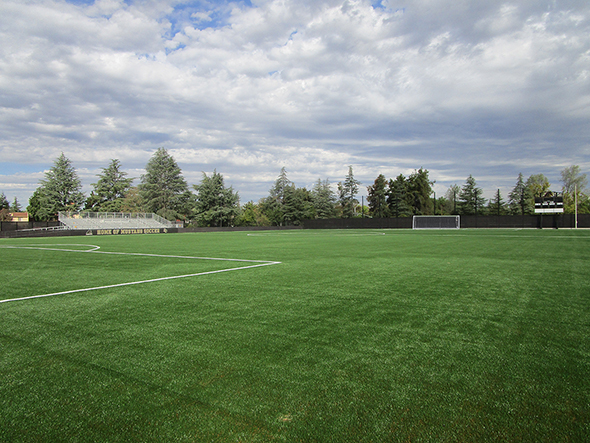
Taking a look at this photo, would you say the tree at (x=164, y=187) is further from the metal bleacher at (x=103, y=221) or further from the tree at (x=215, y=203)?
the metal bleacher at (x=103, y=221)

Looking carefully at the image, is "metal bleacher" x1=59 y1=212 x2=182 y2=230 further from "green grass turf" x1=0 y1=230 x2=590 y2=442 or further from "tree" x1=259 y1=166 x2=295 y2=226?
"green grass turf" x1=0 y1=230 x2=590 y2=442

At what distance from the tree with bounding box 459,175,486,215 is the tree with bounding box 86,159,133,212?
55.6 meters

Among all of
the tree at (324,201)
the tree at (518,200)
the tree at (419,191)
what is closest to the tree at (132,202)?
the tree at (324,201)

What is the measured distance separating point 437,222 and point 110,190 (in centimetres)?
5060

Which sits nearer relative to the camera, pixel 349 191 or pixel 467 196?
pixel 467 196

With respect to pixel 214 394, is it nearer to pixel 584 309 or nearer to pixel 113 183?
pixel 584 309

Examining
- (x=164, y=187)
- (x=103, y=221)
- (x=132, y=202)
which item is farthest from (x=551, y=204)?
(x=132, y=202)

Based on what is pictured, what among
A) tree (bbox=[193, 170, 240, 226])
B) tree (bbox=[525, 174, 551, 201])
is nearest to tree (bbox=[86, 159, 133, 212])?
tree (bbox=[193, 170, 240, 226])

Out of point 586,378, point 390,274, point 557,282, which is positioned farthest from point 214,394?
point 557,282

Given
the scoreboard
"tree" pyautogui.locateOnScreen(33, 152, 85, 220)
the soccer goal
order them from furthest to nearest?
1. "tree" pyautogui.locateOnScreen(33, 152, 85, 220)
2. the soccer goal
3. the scoreboard

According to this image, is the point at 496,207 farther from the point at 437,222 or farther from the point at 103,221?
the point at 103,221

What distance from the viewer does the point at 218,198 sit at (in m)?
56.2

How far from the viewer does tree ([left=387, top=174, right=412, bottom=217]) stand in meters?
60.2

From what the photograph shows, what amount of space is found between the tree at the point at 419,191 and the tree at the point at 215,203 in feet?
100
